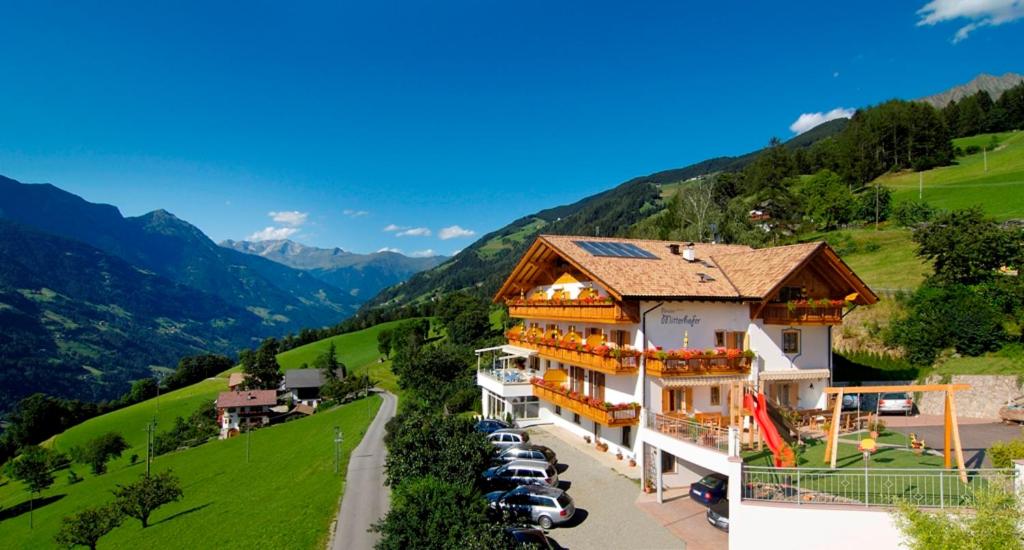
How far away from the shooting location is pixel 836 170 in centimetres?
10688

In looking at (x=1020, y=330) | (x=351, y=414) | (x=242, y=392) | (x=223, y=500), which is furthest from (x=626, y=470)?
(x=242, y=392)

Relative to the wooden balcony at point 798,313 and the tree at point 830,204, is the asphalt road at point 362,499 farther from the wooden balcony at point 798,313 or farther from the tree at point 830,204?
the tree at point 830,204

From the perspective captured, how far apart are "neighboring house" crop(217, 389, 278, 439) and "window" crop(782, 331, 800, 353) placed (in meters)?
79.6

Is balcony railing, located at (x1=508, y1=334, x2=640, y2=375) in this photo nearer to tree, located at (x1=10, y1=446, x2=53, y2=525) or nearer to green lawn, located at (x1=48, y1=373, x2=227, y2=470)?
tree, located at (x1=10, y1=446, x2=53, y2=525)

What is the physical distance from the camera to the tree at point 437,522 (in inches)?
596

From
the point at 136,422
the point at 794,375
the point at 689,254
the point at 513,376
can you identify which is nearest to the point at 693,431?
the point at 794,375

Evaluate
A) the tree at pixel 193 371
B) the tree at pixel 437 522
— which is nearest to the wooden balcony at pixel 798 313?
the tree at pixel 437 522

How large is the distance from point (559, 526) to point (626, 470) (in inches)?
281

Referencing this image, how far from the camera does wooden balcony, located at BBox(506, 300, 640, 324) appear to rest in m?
27.1

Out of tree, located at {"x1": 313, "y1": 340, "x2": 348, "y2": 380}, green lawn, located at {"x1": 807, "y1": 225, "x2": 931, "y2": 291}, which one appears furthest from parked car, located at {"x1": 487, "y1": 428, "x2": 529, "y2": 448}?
tree, located at {"x1": 313, "y1": 340, "x2": 348, "y2": 380}

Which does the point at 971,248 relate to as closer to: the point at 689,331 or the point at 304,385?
the point at 689,331

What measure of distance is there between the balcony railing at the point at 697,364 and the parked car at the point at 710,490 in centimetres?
528

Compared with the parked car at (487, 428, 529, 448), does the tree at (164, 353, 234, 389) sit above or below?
below

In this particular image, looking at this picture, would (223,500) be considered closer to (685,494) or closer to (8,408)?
(685,494)
